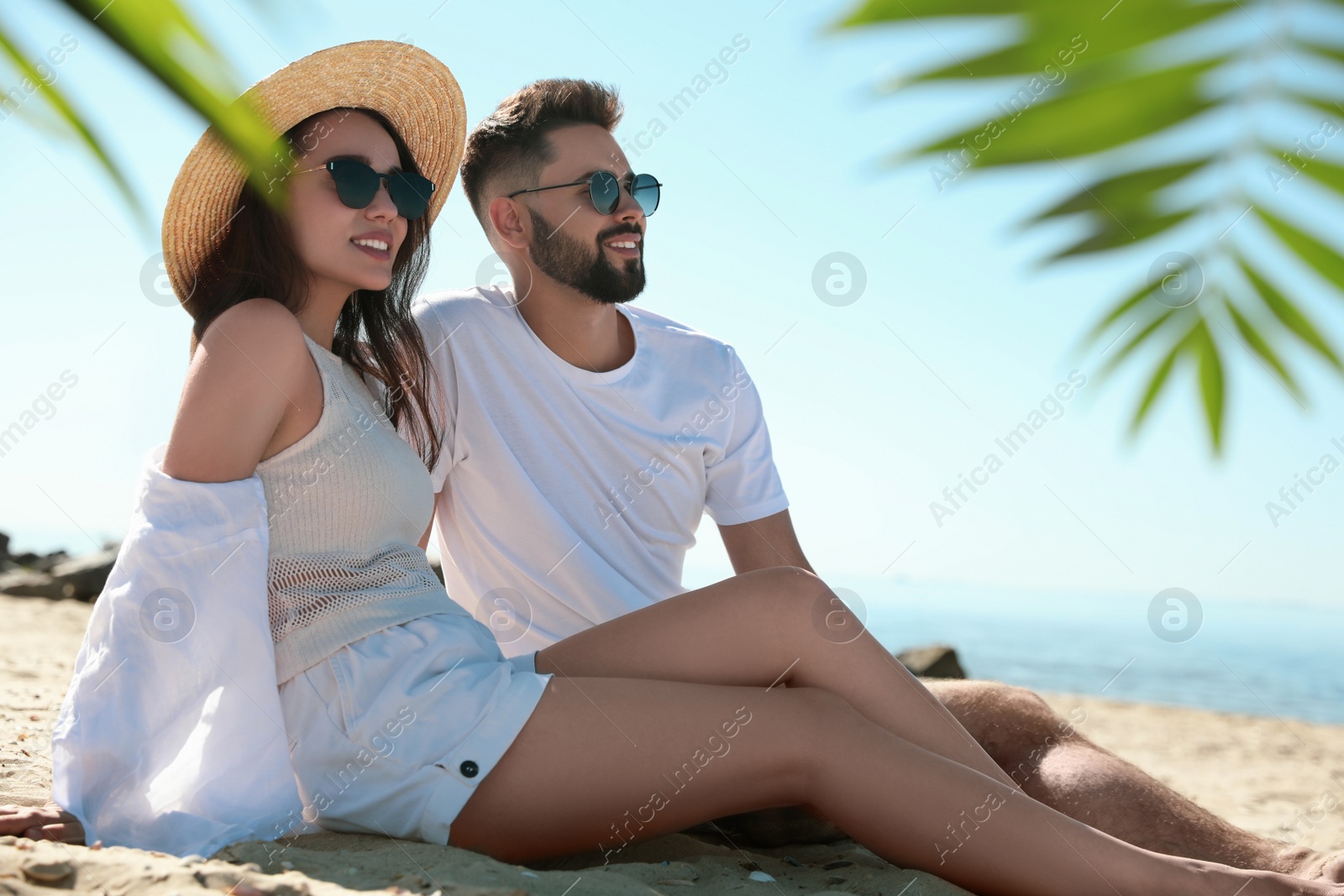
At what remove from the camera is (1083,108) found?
1.26ft

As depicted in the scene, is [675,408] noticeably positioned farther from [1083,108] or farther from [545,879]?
[1083,108]

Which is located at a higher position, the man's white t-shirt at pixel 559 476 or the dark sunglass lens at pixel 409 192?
the dark sunglass lens at pixel 409 192

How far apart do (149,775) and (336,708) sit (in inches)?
16.5

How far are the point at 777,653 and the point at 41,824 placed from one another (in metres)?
1.72

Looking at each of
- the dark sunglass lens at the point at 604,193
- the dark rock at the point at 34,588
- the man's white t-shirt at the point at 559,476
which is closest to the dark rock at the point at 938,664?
the man's white t-shirt at the point at 559,476

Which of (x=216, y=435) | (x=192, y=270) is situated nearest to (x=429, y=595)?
(x=216, y=435)

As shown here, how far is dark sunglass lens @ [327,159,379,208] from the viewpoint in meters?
2.92

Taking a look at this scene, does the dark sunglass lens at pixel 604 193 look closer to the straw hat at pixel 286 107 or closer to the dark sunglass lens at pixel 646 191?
the dark sunglass lens at pixel 646 191

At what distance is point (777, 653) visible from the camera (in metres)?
2.82

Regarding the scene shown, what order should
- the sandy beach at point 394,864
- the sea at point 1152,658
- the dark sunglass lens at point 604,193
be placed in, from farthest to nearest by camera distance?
the sea at point 1152,658, the dark sunglass lens at point 604,193, the sandy beach at point 394,864

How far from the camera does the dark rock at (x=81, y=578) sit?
31.9 feet

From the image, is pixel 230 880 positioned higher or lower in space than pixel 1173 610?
lower

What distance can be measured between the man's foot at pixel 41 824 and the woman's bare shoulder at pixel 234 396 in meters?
0.77

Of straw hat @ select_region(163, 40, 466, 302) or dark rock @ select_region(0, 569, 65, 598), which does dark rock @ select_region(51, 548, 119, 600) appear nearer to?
dark rock @ select_region(0, 569, 65, 598)
